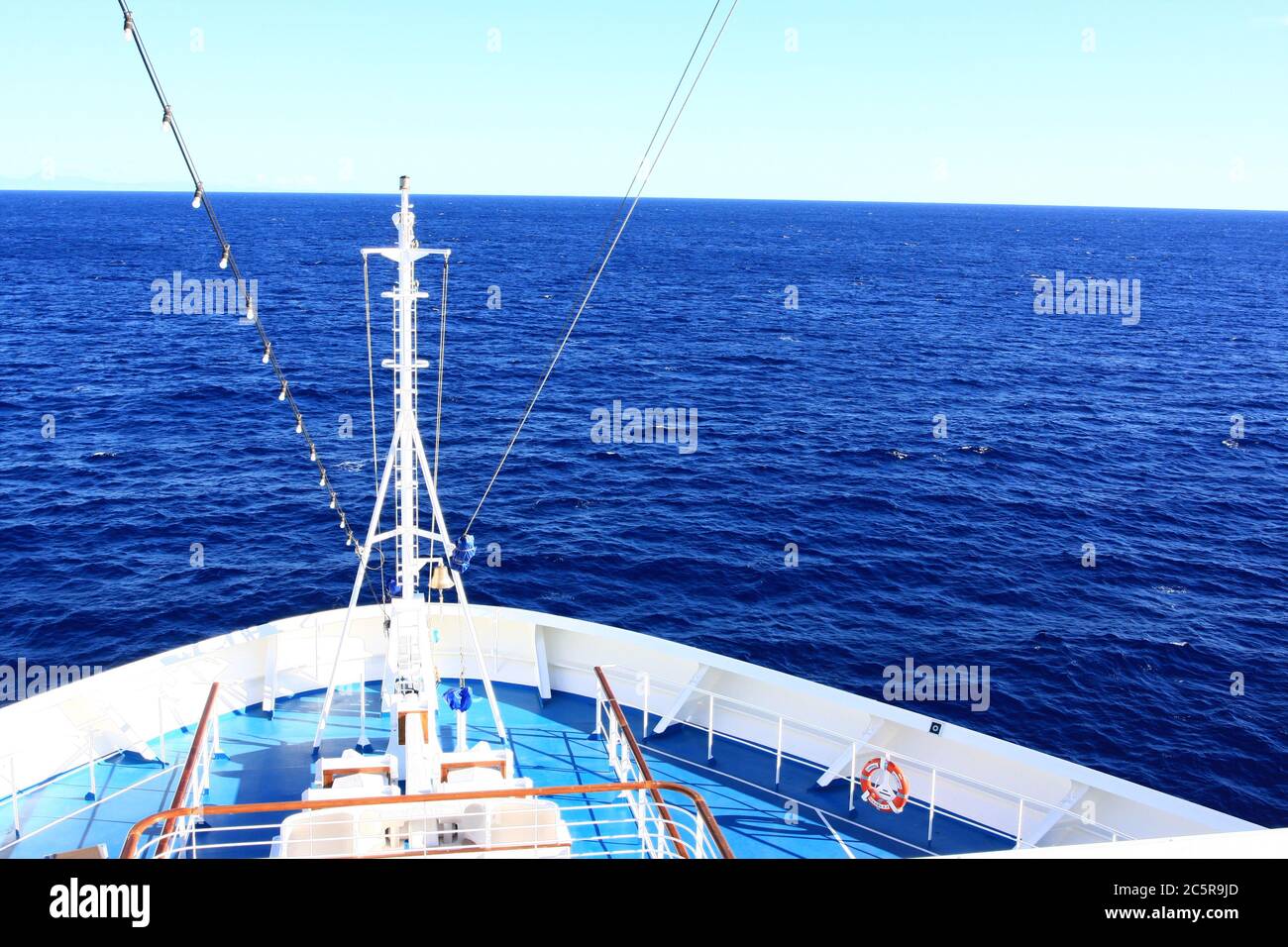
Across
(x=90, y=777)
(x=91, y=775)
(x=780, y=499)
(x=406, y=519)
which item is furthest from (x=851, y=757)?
(x=780, y=499)

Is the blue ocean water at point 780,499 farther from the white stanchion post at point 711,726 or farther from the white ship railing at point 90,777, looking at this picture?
the white ship railing at point 90,777

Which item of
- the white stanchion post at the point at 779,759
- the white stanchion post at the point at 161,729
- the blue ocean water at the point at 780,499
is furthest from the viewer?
the blue ocean water at the point at 780,499

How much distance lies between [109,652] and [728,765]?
2360 cm

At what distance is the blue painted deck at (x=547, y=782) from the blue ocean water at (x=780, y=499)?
15.8 m

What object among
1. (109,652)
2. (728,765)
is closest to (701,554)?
(109,652)

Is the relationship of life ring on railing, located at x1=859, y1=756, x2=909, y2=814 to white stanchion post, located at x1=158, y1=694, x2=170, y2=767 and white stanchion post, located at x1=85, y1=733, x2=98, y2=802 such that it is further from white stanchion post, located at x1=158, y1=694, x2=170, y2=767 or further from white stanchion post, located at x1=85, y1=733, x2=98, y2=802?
white stanchion post, located at x1=85, y1=733, x2=98, y2=802

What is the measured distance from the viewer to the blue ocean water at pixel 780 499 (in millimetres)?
32219

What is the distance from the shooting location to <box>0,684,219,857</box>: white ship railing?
43.3 feet

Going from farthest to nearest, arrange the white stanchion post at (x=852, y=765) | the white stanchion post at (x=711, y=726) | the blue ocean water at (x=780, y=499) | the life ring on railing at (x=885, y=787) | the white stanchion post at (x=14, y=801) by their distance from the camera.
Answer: the blue ocean water at (x=780, y=499) → the white stanchion post at (x=711, y=726) → the white stanchion post at (x=852, y=765) → the life ring on railing at (x=885, y=787) → the white stanchion post at (x=14, y=801)

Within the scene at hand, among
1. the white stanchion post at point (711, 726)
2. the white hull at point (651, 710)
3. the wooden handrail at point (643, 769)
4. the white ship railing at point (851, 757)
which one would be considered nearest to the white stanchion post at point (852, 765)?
the white ship railing at point (851, 757)

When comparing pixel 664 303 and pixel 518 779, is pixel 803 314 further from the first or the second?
pixel 518 779

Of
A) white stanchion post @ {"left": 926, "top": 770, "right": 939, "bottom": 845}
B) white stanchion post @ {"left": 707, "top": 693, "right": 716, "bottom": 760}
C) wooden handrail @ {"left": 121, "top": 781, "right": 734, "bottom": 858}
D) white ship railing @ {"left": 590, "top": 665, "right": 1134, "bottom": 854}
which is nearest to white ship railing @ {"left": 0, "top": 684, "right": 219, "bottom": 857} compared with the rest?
wooden handrail @ {"left": 121, "top": 781, "right": 734, "bottom": 858}

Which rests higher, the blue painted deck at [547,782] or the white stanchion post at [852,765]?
the white stanchion post at [852,765]
